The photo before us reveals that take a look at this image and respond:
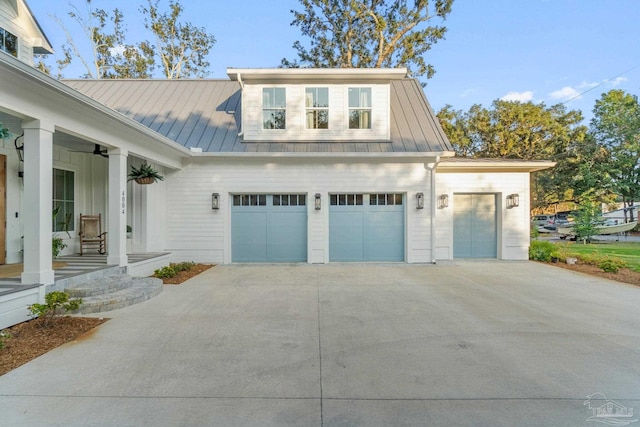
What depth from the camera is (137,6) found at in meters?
18.4

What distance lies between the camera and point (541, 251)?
32.7ft

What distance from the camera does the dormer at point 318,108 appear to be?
32.1 feet

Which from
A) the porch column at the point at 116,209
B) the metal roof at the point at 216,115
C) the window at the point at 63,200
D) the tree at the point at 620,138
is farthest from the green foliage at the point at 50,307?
the tree at the point at 620,138

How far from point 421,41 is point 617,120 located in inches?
559

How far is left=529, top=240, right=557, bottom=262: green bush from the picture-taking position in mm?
9834

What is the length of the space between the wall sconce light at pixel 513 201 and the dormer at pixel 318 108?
4.15 meters

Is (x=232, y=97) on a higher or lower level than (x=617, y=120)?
lower

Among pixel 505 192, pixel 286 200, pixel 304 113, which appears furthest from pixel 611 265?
pixel 304 113

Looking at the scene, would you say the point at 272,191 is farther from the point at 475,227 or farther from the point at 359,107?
the point at 475,227

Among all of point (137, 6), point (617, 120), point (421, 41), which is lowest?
point (617, 120)

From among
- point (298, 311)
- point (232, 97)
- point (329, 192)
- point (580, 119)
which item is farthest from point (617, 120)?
point (298, 311)

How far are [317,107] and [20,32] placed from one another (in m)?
7.22

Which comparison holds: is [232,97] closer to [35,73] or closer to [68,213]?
[68,213]

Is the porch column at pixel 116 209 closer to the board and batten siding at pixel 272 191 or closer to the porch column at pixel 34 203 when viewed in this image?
the porch column at pixel 34 203
